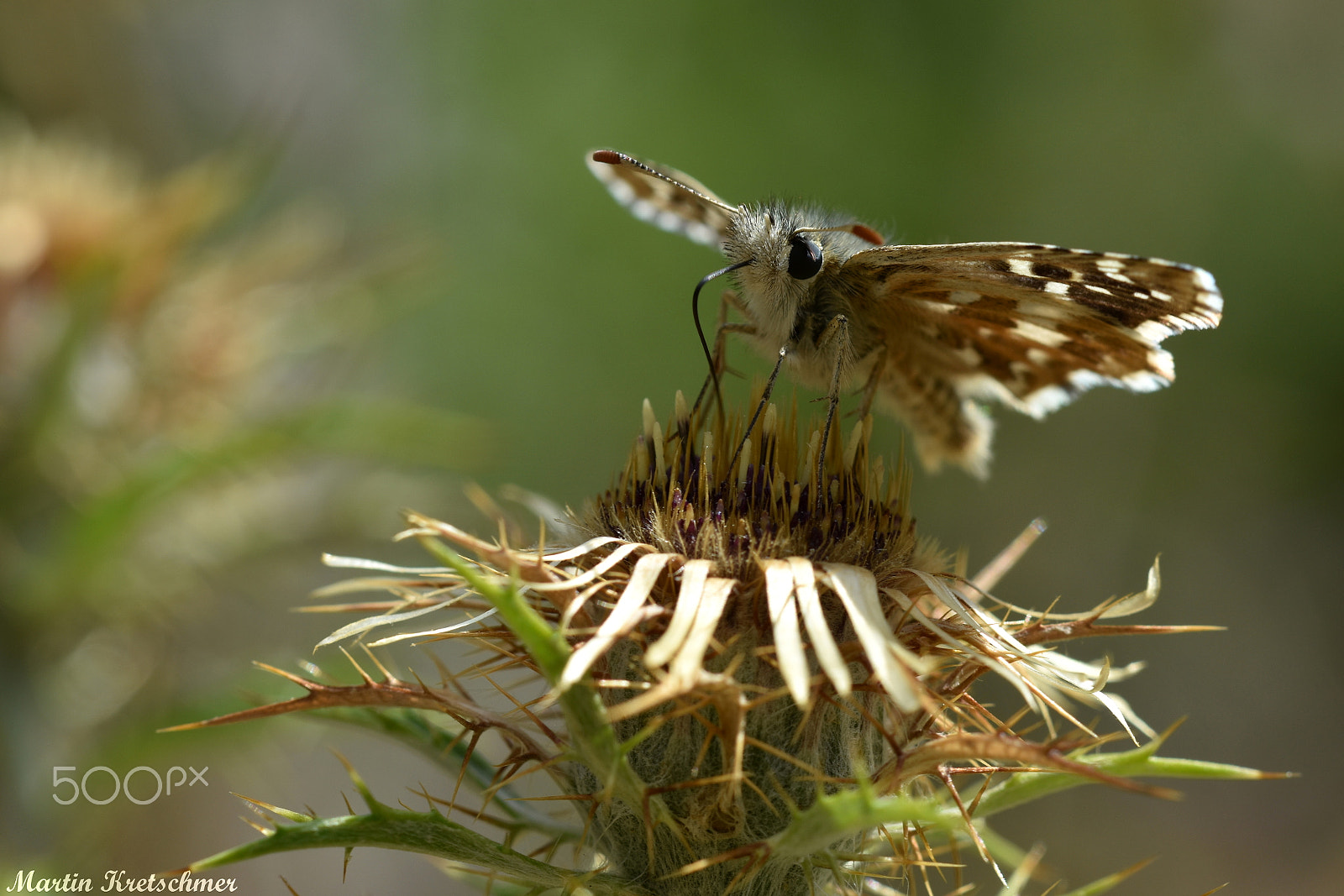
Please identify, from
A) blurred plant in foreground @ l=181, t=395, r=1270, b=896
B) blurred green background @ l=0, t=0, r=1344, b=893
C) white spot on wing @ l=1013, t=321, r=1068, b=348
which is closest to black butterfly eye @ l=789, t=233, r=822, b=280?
blurred plant in foreground @ l=181, t=395, r=1270, b=896

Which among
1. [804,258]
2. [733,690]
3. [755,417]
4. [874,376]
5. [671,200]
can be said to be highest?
[671,200]

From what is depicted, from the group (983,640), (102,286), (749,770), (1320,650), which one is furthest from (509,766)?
(1320,650)

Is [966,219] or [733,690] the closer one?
[733,690]

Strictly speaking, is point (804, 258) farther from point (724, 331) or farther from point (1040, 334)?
point (1040, 334)

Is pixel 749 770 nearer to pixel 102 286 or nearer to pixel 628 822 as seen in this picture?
pixel 628 822

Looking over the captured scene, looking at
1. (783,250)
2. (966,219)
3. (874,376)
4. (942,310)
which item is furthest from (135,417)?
(966,219)

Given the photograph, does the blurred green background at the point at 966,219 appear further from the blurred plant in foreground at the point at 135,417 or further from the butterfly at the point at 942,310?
the butterfly at the point at 942,310
